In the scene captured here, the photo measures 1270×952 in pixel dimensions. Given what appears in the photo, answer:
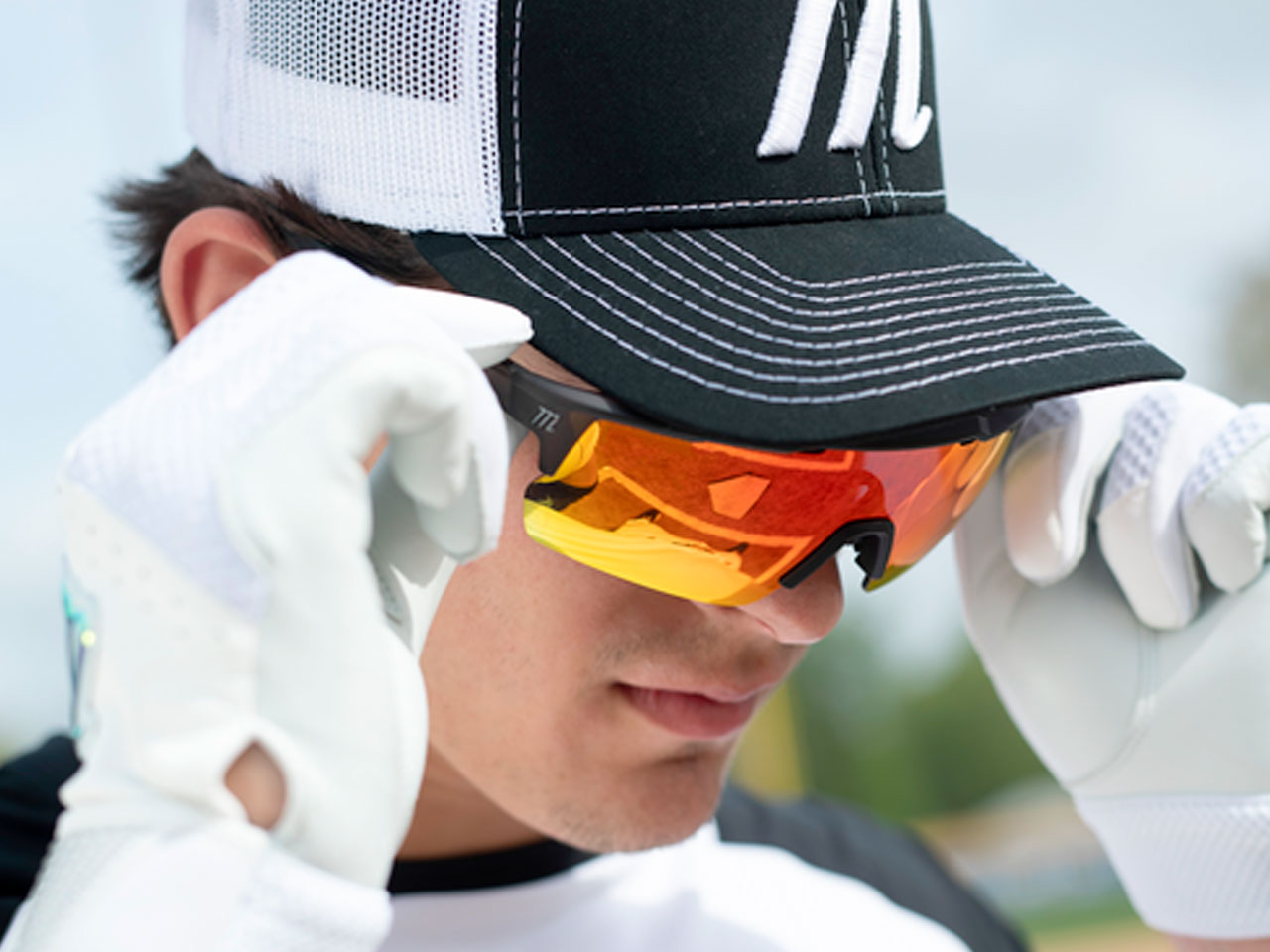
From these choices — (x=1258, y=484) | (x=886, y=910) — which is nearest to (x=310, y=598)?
(x=1258, y=484)

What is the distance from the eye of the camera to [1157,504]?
56.6 inches

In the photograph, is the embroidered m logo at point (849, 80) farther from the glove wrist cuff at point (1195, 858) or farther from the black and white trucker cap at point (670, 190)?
the glove wrist cuff at point (1195, 858)

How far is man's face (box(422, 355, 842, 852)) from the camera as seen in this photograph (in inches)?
51.9

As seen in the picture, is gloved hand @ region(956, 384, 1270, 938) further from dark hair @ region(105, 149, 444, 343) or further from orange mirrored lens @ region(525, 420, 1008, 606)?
dark hair @ region(105, 149, 444, 343)

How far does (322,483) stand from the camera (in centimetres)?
76

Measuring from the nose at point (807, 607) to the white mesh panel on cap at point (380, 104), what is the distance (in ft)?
1.72

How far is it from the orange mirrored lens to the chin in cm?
35

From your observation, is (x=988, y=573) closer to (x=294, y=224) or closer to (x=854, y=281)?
(x=854, y=281)

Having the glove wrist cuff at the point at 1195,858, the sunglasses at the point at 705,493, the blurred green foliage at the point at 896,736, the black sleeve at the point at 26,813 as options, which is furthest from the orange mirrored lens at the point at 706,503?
the blurred green foliage at the point at 896,736

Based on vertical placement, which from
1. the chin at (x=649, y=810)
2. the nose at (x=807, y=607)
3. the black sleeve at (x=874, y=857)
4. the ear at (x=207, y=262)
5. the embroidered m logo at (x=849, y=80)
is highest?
the embroidered m logo at (x=849, y=80)

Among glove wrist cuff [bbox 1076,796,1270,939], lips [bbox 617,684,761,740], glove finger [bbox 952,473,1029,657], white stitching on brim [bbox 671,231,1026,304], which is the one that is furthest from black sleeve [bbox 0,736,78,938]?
glove wrist cuff [bbox 1076,796,1270,939]

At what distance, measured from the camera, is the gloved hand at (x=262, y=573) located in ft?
2.45

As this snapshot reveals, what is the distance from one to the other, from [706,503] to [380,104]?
52 cm

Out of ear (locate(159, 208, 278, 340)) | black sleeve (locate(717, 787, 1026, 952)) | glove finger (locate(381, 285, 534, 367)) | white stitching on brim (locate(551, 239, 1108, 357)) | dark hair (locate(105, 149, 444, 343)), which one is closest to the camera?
glove finger (locate(381, 285, 534, 367))
